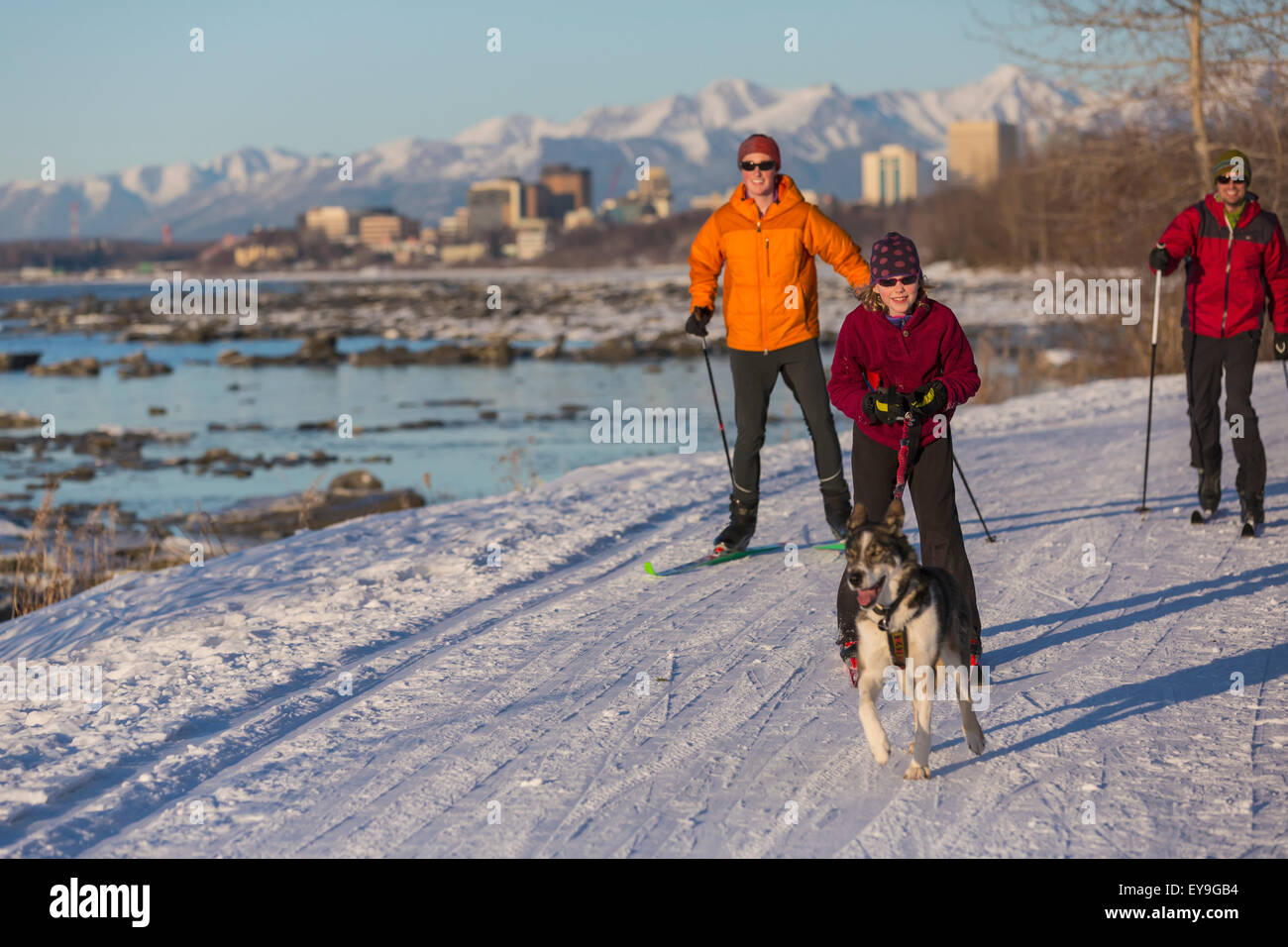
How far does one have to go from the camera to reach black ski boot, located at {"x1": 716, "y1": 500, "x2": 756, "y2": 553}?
344 inches

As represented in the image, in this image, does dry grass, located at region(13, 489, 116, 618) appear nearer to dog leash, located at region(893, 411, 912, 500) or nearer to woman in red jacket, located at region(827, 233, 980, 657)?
woman in red jacket, located at region(827, 233, 980, 657)

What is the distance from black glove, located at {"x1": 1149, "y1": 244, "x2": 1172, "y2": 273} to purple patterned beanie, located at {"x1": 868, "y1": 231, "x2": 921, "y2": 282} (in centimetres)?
417

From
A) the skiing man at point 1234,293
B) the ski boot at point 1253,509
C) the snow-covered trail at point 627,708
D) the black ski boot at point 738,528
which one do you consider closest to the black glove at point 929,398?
the snow-covered trail at point 627,708

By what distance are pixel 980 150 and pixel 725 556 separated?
95693 millimetres

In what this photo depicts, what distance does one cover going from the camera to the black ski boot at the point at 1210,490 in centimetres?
960

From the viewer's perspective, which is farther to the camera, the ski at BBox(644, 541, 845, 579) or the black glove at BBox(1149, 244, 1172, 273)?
the black glove at BBox(1149, 244, 1172, 273)

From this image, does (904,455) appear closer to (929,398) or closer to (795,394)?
(929,398)

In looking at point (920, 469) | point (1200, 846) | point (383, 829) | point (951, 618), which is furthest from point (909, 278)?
point (383, 829)

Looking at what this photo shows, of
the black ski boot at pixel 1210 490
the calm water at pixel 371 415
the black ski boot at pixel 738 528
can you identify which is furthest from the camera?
the calm water at pixel 371 415

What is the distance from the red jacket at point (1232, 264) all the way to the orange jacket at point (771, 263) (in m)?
2.61

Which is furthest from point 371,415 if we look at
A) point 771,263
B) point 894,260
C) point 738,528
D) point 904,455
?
point 894,260

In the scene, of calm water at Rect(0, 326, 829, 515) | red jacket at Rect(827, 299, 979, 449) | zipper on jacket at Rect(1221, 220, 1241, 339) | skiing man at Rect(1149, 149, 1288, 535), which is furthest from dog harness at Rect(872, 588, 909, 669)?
calm water at Rect(0, 326, 829, 515)

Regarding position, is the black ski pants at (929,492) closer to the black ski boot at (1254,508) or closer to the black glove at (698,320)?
the black glove at (698,320)

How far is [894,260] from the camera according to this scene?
5.47m
